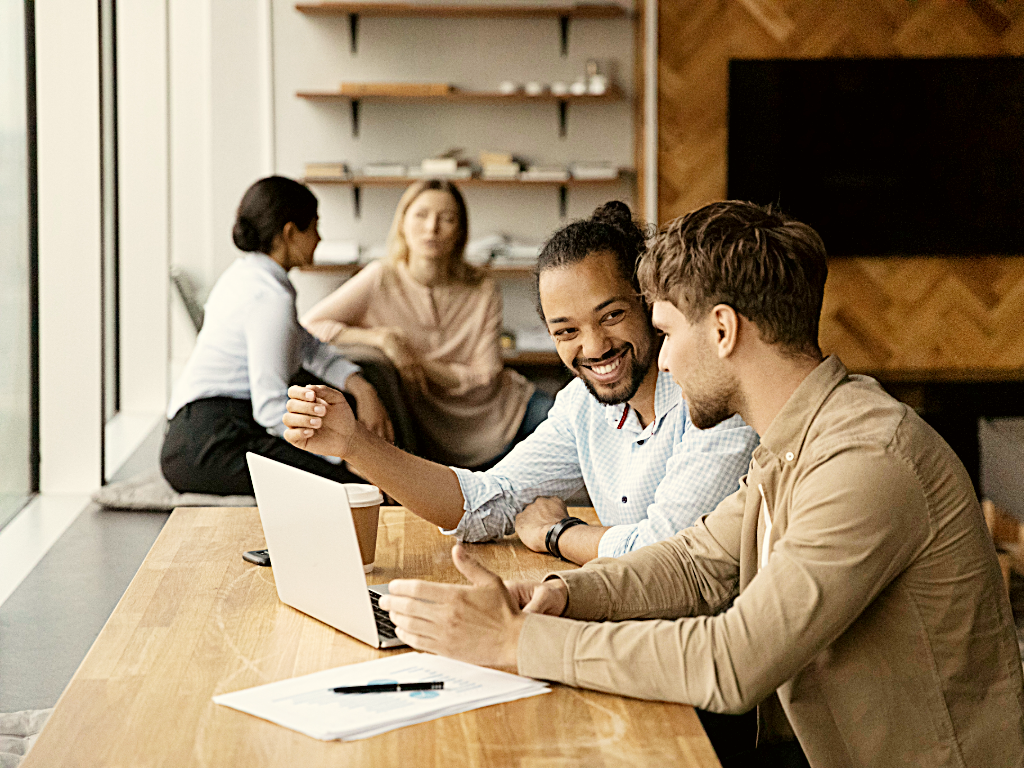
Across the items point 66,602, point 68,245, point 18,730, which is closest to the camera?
point 18,730

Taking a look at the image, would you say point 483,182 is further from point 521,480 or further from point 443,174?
point 521,480

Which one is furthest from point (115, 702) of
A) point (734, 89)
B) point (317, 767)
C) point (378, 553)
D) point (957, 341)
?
point (957, 341)

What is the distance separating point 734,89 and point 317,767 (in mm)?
5212

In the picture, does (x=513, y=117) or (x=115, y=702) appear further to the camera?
(x=513, y=117)

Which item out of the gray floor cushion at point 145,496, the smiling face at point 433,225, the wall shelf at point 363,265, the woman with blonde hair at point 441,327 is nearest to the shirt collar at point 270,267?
the woman with blonde hair at point 441,327

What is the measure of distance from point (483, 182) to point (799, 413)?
436 cm

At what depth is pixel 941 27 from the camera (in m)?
5.61

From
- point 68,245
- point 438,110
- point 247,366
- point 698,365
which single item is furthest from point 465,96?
point 698,365

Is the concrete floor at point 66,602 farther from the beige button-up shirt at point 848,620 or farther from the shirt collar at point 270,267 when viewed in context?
the beige button-up shirt at point 848,620

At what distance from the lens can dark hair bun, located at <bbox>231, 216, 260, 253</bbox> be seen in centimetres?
359

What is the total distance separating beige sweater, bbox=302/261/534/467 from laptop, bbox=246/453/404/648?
2.70 metres

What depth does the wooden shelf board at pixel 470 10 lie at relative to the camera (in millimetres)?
5344

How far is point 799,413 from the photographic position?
1230 mm

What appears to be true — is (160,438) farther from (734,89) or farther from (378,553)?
(378,553)
